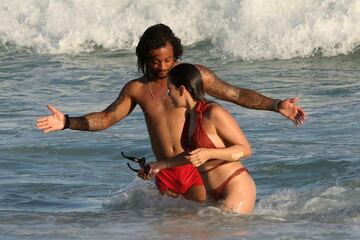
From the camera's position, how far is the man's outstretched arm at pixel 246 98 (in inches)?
287

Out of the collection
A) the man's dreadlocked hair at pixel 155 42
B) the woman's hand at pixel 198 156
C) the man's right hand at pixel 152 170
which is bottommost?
the man's right hand at pixel 152 170

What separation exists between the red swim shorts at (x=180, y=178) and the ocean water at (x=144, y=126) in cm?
17

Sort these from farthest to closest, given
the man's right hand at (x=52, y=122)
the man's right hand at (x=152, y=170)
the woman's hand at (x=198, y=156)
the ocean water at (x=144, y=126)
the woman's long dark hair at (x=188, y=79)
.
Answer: the ocean water at (x=144, y=126) → the man's right hand at (x=52, y=122) → the man's right hand at (x=152, y=170) → the woman's long dark hair at (x=188, y=79) → the woman's hand at (x=198, y=156)

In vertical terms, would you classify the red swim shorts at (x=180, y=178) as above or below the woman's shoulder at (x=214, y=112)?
below

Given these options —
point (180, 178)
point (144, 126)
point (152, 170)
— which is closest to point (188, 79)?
point (152, 170)

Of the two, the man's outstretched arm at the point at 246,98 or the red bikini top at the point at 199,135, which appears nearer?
the red bikini top at the point at 199,135

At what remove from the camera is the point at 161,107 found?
24.7 feet

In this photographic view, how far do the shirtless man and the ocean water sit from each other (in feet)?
0.79

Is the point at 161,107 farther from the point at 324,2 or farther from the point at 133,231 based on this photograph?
the point at 324,2

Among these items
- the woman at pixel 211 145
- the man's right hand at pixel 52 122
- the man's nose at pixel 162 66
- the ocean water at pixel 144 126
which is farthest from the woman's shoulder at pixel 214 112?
→ the man's right hand at pixel 52 122

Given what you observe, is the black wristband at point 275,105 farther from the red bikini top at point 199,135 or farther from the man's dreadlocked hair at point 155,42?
the man's dreadlocked hair at point 155,42

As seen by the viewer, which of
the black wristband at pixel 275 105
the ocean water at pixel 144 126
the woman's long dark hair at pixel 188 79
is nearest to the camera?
the woman's long dark hair at pixel 188 79

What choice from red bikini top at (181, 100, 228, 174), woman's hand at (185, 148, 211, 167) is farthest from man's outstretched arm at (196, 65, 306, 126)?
woman's hand at (185, 148, 211, 167)

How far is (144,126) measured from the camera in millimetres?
11570
